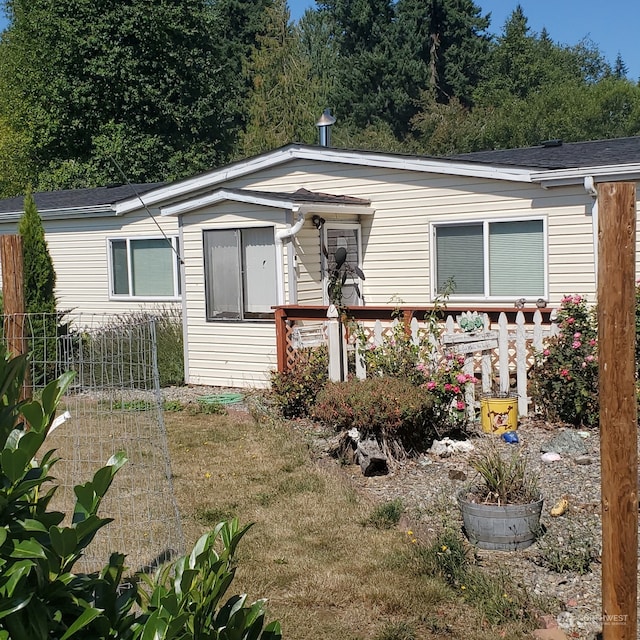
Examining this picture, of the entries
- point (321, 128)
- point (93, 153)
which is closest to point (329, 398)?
point (321, 128)

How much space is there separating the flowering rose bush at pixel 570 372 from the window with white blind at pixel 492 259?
8.13 feet

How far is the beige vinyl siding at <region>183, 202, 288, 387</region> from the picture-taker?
11.4 m

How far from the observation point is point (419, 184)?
1164 centimetres

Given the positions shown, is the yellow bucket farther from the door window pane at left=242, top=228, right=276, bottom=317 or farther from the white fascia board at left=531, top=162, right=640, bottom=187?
the door window pane at left=242, top=228, right=276, bottom=317

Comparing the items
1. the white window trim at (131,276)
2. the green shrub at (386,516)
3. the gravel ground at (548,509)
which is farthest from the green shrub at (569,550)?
the white window trim at (131,276)

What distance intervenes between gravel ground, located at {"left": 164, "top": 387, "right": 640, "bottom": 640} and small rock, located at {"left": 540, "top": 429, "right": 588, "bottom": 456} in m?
0.07

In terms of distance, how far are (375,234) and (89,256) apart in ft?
21.0

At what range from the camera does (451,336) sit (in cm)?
844

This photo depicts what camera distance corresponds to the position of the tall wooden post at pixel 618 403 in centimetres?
322

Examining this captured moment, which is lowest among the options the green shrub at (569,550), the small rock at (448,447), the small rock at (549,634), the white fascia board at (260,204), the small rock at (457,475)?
the small rock at (549,634)

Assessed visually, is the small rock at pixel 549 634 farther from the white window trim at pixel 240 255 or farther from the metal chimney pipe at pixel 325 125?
the metal chimney pipe at pixel 325 125

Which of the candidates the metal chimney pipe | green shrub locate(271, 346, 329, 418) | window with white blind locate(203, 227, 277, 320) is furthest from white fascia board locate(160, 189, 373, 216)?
the metal chimney pipe

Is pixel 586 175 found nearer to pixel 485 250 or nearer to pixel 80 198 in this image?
pixel 485 250

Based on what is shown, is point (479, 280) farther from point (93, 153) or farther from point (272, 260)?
point (93, 153)
